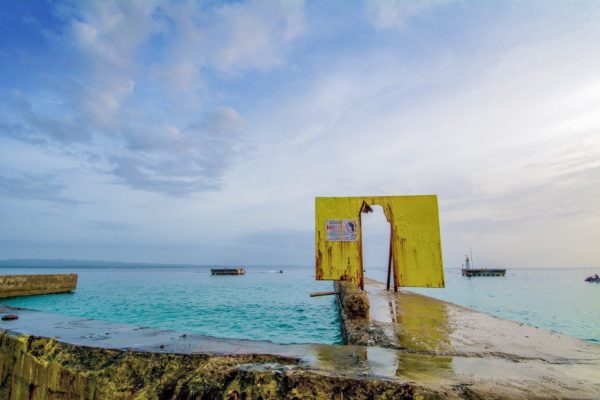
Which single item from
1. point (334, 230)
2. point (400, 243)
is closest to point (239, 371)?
point (334, 230)

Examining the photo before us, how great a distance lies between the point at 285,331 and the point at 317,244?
112 inches

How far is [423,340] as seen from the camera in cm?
405

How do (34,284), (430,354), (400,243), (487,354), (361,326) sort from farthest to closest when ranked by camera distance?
1. (34,284)
2. (400,243)
3. (361,326)
4. (487,354)
5. (430,354)

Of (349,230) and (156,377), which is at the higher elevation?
(349,230)

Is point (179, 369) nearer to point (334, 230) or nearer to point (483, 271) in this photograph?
point (334, 230)

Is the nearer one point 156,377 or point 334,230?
point 156,377

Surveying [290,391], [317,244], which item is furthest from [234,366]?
[317,244]

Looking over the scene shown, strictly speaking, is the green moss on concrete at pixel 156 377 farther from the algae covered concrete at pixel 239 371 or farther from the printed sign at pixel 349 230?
the printed sign at pixel 349 230

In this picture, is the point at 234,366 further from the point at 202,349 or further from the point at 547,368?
the point at 547,368

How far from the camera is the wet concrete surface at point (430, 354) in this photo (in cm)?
199

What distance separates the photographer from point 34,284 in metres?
23.6

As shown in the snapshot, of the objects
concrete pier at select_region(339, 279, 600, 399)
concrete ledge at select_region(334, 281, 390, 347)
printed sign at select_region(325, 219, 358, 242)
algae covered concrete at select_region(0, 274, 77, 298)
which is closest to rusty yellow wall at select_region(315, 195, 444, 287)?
printed sign at select_region(325, 219, 358, 242)

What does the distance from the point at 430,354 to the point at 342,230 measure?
7.14 meters

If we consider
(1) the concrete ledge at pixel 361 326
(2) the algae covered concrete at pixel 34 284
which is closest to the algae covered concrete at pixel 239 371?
(1) the concrete ledge at pixel 361 326
